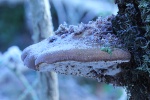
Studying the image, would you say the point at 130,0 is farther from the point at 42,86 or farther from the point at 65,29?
the point at 42,86

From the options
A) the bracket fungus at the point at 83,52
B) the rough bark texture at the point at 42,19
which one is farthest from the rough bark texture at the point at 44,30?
the bracket fungus at the point at 83,52

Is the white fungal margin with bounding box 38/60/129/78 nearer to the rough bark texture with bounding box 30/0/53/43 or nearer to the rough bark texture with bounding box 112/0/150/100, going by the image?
the rough bark texture with bounding box 112/0/150/100

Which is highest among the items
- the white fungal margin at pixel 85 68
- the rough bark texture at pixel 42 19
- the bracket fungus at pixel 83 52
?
the rough bark texture at pixel 42 19

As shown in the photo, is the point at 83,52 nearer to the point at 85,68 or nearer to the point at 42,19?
the point at 85,68

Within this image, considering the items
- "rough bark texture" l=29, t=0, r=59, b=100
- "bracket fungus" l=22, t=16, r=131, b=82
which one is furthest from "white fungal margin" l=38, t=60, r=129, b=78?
"rough bark texture" l=29, t=0, r=59, b=100

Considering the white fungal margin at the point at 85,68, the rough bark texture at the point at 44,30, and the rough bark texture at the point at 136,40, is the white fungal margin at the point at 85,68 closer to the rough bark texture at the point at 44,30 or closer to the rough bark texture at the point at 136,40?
the rough bark texture at the point at 136,40
